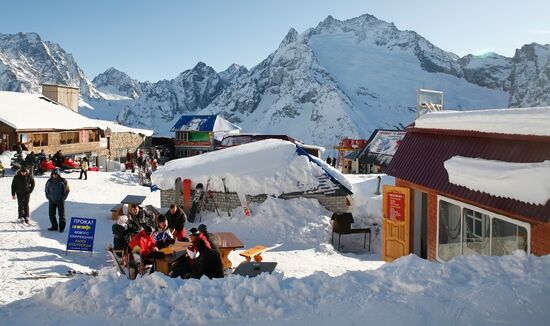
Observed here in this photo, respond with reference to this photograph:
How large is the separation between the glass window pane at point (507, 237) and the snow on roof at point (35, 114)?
29.6 metres

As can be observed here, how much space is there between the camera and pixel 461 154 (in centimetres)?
853

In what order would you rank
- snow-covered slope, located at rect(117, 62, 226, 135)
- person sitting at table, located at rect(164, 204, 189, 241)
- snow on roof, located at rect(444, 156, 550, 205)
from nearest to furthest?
snow on roof, located at rect(444, 156, 550, 205) < person sitting at table, located at rect(164, 204, 189, 241) < snow-covered slope, located at rect(117, 62, 226, 135)

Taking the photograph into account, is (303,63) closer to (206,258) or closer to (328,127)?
(328,127)

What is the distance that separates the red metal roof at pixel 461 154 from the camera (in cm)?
670

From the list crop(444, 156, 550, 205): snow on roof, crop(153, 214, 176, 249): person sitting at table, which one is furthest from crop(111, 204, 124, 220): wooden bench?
crop(444, 156, 550, 205): snow on roof

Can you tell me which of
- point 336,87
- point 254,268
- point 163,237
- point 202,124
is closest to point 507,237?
point 254,268

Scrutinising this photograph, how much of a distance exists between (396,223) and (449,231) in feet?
7.22

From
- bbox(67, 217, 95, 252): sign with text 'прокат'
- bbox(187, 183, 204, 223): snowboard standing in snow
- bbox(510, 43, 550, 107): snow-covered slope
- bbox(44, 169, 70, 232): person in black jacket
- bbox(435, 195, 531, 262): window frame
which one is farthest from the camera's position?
bbox(510, 43, 550, 107): snow-covered slope

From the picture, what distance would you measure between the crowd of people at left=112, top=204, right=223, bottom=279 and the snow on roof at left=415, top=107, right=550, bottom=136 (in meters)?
5.13

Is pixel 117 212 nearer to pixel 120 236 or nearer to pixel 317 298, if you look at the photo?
pixel 120 236

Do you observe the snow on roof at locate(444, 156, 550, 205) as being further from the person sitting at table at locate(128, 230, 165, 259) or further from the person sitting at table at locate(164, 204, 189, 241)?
the person sitting at table at locate(164, 204, 189, 241)

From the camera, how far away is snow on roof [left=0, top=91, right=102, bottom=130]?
30405mm

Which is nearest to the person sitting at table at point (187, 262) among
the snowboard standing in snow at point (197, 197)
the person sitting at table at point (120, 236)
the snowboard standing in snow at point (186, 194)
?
the person sitting at table at point (120, 236)

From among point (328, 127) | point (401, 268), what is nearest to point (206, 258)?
point (401, 268)
